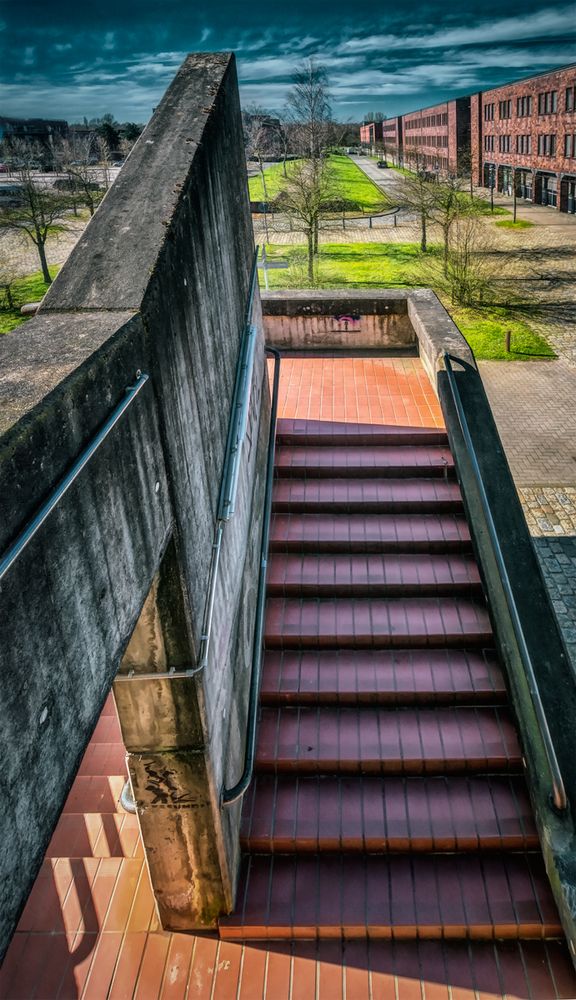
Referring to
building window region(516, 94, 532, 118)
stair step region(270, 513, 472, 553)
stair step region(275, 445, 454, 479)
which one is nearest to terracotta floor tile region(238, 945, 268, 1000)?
stair step region(270, 513, 472, 553)

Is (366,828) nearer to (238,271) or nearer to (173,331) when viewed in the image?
(173,331)

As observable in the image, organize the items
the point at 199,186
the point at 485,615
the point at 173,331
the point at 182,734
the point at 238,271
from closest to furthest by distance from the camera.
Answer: the point at 173,331
the point at 182,734
the point at 199,186
the point at 238,271
the point at 485,615

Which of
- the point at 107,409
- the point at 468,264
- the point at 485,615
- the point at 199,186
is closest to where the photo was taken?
the point at 107,409

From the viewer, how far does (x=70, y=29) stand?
5.61 metres

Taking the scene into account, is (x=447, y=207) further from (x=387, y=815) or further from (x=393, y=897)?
(x=393, y=897)

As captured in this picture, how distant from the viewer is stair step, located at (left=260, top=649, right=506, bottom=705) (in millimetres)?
5762

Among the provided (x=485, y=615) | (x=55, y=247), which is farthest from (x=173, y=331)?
(x=55, y=247)

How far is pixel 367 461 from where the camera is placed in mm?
7797

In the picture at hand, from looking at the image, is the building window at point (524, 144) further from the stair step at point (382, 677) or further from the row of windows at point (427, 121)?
the stair step at point (382, 677)

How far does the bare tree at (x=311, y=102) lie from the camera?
30609 millimetres

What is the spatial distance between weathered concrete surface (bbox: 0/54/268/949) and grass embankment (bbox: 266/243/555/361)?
15919 millimetres

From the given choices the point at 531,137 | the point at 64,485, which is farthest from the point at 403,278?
the point at 64,485

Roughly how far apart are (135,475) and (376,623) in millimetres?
3886

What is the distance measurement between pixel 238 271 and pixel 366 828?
435 cm
